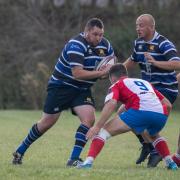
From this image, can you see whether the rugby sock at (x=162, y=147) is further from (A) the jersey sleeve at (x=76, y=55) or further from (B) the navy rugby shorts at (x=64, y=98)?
(A) the jersey sleeve at (x=76, y=55)

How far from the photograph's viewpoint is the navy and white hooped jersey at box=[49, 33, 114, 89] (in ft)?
34.9

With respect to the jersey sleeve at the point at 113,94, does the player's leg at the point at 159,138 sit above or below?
below

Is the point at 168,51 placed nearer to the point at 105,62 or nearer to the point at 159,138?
the point at 105,62

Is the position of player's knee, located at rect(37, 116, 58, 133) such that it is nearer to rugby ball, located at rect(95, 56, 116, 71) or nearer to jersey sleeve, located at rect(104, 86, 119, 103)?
rugby ball, located at rect(95, 56, 116, 71)

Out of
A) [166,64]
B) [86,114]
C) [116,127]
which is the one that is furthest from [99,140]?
[166,64]

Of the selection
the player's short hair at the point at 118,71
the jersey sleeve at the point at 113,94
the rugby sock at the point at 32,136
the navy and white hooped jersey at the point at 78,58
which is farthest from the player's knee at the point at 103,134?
the rugby sock at the point at 32,136

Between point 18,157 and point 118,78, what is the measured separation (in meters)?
2.21

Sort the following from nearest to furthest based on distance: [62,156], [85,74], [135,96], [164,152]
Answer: [135,96] < [164,152] < [85,74] < [62,156]

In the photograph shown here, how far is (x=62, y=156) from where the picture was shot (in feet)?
42.8

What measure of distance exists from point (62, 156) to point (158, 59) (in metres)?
2.93

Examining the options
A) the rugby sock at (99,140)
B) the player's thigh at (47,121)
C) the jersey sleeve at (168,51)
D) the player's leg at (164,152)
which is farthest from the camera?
the player's thigh at (47,121)

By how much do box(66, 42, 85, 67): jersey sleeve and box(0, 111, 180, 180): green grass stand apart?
55.7 inches

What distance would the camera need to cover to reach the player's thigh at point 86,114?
1066 centimetres

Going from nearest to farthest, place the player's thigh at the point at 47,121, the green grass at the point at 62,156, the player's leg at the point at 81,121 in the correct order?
the green grass at the point at 62,156 < the player's leg at the point at 81,121 < the player's thigh at the point at 47,121
